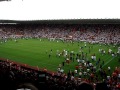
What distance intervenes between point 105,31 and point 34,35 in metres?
22.5

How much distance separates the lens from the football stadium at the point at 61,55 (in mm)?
8398

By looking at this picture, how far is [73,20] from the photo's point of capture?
6431 centimetres

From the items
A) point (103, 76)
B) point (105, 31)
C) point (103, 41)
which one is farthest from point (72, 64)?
point (105, 31)

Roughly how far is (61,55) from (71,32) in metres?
29.8

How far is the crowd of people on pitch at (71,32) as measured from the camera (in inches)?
2193

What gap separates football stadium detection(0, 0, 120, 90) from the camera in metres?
8.40

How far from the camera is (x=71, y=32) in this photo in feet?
214

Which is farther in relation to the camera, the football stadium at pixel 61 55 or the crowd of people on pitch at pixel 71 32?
the crowd of people on pitch at pixel 71 32

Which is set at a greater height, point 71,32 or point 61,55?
point 61,55

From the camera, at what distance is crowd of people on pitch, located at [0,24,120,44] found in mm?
55706

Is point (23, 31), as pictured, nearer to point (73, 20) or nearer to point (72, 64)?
point (73, 20)

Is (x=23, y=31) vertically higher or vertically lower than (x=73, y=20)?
lower

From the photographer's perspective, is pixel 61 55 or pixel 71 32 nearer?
pixel 61 55

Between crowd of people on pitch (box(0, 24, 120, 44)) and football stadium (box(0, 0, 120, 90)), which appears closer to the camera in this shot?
football stadium (box(0, 0, 120, 90))
